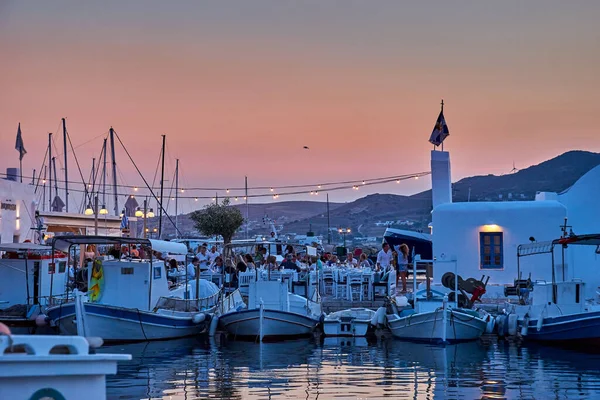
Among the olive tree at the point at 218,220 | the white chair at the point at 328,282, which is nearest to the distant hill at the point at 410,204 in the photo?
the olive tree at the point at 218,220

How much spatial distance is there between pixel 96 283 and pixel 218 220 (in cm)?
4576

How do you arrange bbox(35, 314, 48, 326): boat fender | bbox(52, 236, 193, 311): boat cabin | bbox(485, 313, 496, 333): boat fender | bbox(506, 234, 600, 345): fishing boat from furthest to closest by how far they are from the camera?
bbox(485, 313, 496, 333): boat fender < bbox(52, 236, 193, 311): boat cabin < bbox(35, 314, 48, 326): boat fender < bbox(506, 234, 600, 345): fishing boat

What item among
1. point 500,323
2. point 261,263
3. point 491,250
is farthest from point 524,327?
point 261,263

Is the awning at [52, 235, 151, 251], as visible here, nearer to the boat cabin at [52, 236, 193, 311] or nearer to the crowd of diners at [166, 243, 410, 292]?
the boat cabin at [52, 236, 193, 311]

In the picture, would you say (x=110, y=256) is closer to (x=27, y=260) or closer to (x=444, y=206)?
(x=27, y=260)

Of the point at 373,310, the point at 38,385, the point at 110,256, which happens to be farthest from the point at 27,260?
the point at 38,385

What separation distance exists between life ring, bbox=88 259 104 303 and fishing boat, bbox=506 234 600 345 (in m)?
12.3

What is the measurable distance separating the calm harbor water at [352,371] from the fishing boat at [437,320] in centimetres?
39

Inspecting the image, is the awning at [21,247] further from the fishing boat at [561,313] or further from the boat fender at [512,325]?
the fishing boat at [561,313]

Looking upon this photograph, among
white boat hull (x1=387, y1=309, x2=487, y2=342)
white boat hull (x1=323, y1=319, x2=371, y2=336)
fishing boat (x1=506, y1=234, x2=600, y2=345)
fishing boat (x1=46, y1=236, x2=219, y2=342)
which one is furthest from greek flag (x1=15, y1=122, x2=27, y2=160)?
fishing boat (x1=506, y1=234, x2=600, y2=345)

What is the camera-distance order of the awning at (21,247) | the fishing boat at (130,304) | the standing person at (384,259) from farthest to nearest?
the standing person at (384,259) < the awning at (21,247) < the fishing boat at (130,304)

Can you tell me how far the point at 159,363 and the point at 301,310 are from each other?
6922 mm

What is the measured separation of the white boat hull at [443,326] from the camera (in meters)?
24.4

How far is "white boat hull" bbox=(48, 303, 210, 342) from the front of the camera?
78.5ft
